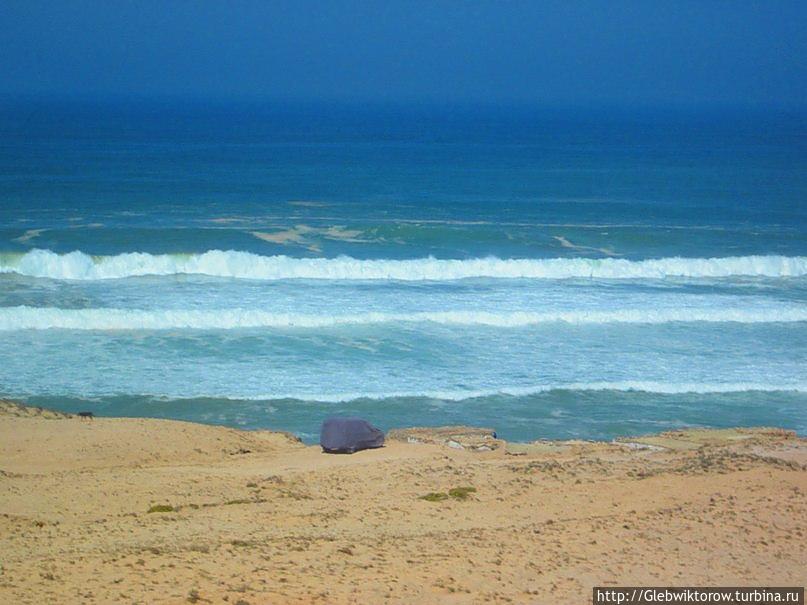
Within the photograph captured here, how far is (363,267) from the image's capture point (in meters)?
28.1

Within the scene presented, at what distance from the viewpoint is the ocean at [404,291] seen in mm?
17047

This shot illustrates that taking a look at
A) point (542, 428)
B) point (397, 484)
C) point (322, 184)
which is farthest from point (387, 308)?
point (322, 184)

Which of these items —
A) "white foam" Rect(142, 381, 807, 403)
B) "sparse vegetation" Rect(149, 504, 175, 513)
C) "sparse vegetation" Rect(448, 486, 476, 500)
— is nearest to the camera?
"sparse vegetation" Rect(149, 504, 175, 513)

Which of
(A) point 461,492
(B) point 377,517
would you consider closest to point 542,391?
(A) point 461,492

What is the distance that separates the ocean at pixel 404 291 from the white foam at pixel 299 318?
72mm

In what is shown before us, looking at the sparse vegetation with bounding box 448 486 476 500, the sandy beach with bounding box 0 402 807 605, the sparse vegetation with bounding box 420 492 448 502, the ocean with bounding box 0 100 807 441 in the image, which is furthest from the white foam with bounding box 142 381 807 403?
the sparse vegetation with bounding box 420 492 448 502

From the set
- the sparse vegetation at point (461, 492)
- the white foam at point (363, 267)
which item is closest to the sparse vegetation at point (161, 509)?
the sparse vegetation at point (461, 492)

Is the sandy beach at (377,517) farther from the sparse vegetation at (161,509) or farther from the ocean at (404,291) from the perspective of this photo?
the ocean at (404,291)

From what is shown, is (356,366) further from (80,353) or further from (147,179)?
(147,179)

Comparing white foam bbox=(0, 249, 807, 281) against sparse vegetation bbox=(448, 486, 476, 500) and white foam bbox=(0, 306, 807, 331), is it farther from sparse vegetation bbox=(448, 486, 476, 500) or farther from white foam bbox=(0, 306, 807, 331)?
sparse vegetation bbox=(448, 486, 476, 500)

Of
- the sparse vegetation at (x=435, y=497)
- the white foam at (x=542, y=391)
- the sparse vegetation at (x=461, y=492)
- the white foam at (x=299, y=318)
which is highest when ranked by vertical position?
the white foam at (x=299, y=318)

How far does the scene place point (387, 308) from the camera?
76.4 ft

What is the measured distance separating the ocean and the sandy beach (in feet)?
8.76

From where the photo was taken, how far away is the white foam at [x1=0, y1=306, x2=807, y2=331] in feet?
69.4
